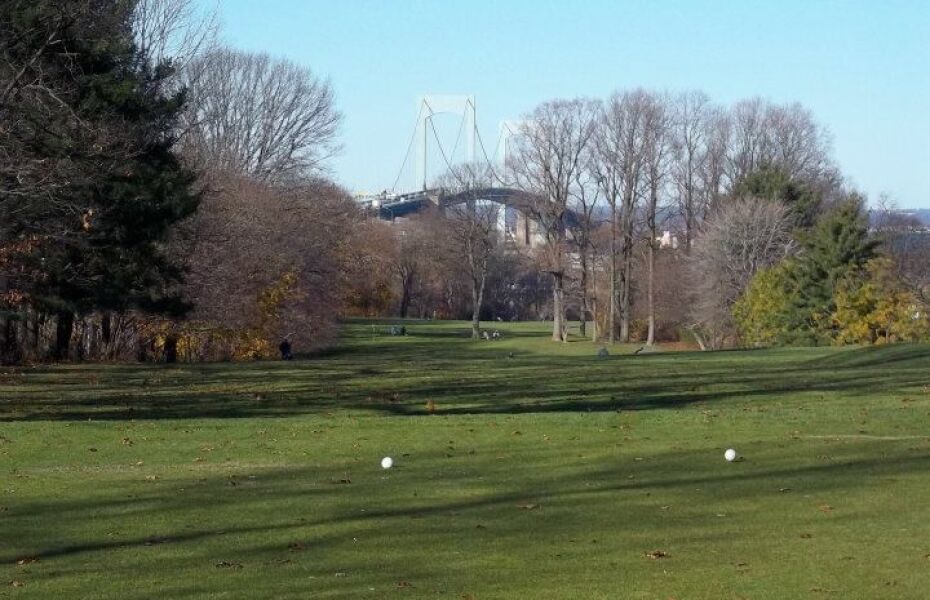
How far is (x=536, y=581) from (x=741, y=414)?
45.4 ft

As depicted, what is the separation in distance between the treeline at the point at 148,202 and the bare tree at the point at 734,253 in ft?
66.0

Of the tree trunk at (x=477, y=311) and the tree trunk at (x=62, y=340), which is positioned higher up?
the tree trunk at (x=477, y=311)

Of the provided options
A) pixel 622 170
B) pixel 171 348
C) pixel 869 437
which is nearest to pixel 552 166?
pixel 622 170

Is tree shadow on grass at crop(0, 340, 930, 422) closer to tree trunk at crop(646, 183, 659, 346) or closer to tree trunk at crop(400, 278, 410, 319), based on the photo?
tree trunk at crop(646, 183, 659, 346)

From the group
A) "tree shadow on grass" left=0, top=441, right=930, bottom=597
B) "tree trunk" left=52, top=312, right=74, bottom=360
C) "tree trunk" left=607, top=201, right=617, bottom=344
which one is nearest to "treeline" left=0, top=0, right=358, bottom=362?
"tree trunk" left=52, top=312, right=74, bottom=360

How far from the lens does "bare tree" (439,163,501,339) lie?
93.8m

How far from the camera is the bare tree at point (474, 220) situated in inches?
3691

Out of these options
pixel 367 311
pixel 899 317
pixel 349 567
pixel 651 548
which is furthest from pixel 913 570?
pixel 367 311

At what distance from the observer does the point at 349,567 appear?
10.0 meters

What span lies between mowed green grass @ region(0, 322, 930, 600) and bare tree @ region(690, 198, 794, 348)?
47.8 metres

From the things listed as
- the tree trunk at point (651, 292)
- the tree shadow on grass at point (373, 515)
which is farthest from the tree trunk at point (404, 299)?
the tree shadow on grass at point (373, 515)

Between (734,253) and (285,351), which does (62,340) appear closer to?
(285,351)

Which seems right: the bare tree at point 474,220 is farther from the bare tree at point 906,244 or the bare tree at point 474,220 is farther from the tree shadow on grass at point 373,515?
the tree shadow on grass at point 373,515

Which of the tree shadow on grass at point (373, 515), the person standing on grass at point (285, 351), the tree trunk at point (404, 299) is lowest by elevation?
the tree shadow on grass at point (373, 515)
